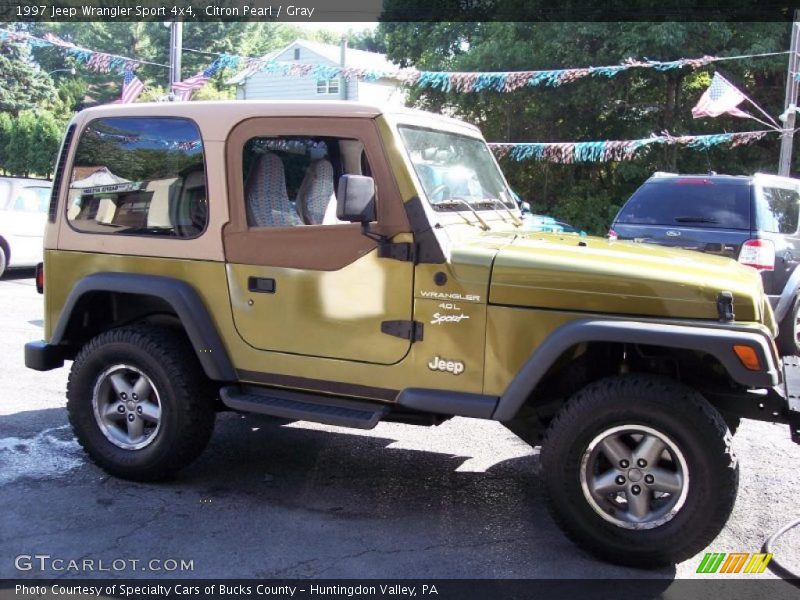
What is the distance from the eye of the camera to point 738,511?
4.29m

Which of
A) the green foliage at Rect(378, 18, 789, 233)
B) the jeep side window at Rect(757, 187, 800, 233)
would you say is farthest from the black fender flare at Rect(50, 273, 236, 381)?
the green foliage at Rect(378, 18, 789, 233)

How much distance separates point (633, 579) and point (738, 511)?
45.4 inches

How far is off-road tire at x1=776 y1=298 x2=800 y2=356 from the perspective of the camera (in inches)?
231

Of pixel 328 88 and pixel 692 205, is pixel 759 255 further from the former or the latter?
pixel 328 88

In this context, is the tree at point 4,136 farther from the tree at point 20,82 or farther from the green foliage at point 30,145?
the tree at point 20,82

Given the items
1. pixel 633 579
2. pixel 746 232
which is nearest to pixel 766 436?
pixel 746 232

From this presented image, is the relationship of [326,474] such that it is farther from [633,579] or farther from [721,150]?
[721,150]

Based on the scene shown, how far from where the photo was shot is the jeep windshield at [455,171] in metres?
4.09

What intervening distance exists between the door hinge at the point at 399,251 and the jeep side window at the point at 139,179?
1113 mm

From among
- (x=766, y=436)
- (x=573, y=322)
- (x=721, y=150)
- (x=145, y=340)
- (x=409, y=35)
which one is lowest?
(x=766, y=436)

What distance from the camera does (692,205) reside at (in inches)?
293

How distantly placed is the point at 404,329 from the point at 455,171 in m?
1.08

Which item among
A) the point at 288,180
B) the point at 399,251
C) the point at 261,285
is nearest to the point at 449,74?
the point at 288,180

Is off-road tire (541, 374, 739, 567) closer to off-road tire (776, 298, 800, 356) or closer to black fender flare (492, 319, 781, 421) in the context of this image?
black fender flare (492, 319, 781, 421)
